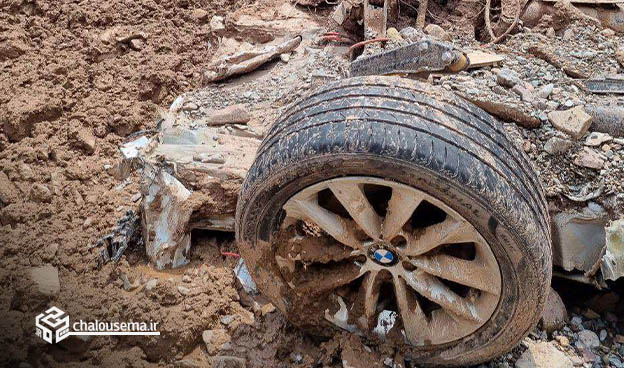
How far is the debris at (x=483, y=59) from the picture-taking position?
152 inches

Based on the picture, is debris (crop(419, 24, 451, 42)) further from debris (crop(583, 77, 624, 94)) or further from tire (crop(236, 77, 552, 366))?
tire (crop(236, 77, 552, 366))

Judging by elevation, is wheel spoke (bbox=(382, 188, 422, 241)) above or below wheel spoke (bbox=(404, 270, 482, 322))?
above

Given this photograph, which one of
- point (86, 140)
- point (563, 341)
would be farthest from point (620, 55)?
point (86, 140)

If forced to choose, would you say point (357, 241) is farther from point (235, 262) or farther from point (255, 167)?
point (235, 262)

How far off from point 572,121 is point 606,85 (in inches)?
26.8

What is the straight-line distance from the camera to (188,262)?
3.94 metres

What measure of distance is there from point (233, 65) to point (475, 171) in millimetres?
3173

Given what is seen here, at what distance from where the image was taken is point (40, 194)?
4.29 metres

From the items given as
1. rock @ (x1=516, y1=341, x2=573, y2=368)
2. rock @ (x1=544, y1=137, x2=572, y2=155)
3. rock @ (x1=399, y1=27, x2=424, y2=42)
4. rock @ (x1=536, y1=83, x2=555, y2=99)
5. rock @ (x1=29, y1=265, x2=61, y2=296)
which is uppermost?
rock @ (x1=399, y1=27, x2=424, y2=42)

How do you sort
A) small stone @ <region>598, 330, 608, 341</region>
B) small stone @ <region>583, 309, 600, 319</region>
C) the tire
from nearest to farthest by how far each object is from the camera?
the tire, small stone @ <region>598, 330, 608, 341</region>, small stone @ <region>583, 309, 600, 319</region>

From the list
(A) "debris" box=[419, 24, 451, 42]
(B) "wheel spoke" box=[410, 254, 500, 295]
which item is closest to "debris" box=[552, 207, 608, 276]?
(B) "wheel spoke" box=[410, 254, 500, 295]

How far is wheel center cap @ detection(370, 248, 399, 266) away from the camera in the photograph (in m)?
2.77

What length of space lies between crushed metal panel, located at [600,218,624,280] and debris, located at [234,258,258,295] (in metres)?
2.03

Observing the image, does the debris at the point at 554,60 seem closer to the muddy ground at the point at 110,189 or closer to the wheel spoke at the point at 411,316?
the muddy ground at the point at 110,189
